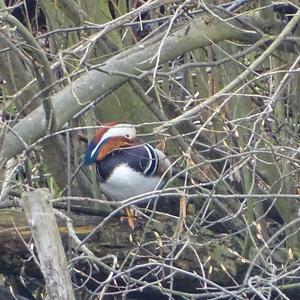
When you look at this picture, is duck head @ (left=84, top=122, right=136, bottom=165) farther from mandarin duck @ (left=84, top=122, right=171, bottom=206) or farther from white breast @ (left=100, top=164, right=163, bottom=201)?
white breast @ (left=100, top=164, right=163, bottom=201)

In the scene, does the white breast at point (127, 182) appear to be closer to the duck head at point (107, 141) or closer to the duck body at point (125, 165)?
the duck body at point (125, 165)

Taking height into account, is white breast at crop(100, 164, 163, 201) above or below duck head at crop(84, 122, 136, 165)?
below

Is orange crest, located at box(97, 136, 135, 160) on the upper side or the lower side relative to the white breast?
upper

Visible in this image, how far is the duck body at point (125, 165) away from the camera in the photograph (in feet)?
15.4

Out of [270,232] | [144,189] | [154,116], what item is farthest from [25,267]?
[270,232]

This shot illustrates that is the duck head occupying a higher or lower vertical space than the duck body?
higher

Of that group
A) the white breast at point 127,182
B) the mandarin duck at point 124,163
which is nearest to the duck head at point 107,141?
the mandarin duck at point 124,163

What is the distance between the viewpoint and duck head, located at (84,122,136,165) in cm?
468

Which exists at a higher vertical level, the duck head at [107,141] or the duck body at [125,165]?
the duck head at [107,141]

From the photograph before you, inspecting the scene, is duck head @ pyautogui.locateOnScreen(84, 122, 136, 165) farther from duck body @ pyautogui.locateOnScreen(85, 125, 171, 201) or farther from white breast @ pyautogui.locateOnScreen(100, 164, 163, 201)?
white breast @ pyautogui.locateOnScreen(100, 164, 163, 201)

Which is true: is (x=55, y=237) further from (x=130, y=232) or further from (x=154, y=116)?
(x=154, y=116)

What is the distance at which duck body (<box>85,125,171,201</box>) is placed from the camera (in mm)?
4703

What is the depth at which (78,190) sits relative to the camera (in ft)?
16.8

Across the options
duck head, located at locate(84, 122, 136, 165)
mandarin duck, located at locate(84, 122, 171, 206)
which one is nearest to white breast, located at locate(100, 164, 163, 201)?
mandarin duck, located at locate(84, 122, 171, 206)
